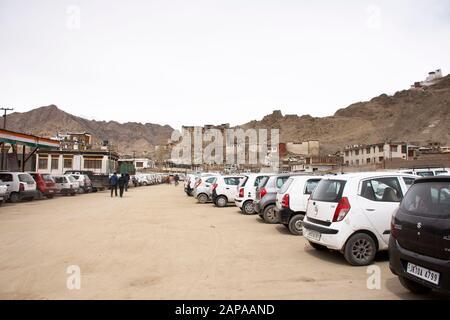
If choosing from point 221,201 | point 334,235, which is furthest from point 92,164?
point 334,235

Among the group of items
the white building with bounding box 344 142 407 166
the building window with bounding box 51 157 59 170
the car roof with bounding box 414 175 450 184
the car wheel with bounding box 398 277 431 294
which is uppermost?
the white building with bounding box 344 142 407 166

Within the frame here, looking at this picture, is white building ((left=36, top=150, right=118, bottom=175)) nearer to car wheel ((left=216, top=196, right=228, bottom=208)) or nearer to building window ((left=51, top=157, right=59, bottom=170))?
building window ((left=51, top=157, right=59, bottom=170))

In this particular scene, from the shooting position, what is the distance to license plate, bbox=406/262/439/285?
4.62 m

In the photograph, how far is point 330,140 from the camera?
165125 millimetres

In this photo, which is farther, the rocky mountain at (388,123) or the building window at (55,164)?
the rocky mountain at (388,123)

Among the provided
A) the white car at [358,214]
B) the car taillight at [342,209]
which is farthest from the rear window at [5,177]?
the car taillight at [342,209]

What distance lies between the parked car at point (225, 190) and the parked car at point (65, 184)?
1356 centimetres

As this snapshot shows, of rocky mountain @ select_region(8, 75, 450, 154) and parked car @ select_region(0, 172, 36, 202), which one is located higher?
rocky mountain @ select_region(8, 75, 450, 154)

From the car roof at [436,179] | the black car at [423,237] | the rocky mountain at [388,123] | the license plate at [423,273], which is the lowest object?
the license plate at [423,273]

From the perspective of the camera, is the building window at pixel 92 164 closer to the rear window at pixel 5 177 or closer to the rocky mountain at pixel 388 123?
the rear window at pixel 5 177

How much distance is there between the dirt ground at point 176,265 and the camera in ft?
18.0

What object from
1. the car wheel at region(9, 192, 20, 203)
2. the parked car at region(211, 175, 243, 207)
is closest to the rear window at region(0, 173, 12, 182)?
the car wheel at region(9, 192, 20, 203)

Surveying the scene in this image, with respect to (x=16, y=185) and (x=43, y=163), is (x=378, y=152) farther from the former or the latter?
(x=16, y=185)

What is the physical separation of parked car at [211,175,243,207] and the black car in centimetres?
1412
